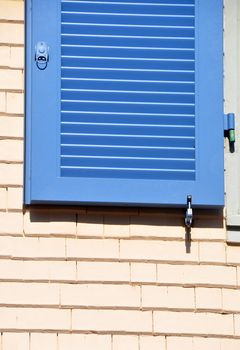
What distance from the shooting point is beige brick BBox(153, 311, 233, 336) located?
6.40 m

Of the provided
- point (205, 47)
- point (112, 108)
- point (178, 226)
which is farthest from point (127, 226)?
point (205, 47)

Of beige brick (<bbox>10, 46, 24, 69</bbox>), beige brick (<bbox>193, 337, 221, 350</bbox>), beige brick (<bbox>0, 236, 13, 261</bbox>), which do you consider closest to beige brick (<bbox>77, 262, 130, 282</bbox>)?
beige brick (<bbox>0, 236, 13, 261</bbox>)

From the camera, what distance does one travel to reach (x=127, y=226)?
6504 mm

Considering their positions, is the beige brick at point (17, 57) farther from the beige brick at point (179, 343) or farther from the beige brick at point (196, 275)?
the beige brick at point (179, 343)

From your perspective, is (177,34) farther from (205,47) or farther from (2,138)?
(2,138)

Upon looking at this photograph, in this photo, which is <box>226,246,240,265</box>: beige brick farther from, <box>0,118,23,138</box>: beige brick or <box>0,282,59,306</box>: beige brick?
<box>0,118,23,138</box>: beige brick

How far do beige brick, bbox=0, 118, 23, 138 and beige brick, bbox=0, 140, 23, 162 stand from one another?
4 cm

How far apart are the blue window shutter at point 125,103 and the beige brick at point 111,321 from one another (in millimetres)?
636

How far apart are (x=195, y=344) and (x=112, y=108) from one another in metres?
1.45

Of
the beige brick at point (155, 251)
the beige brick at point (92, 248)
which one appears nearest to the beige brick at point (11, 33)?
the beige brick at point (92, 248)

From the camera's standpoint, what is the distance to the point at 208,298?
6.45 meters

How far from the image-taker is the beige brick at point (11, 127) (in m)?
6.57

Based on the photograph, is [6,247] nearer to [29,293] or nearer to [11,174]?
[29,293]

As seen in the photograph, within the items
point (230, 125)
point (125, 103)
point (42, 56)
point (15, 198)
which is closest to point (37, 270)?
point (15, 198)
